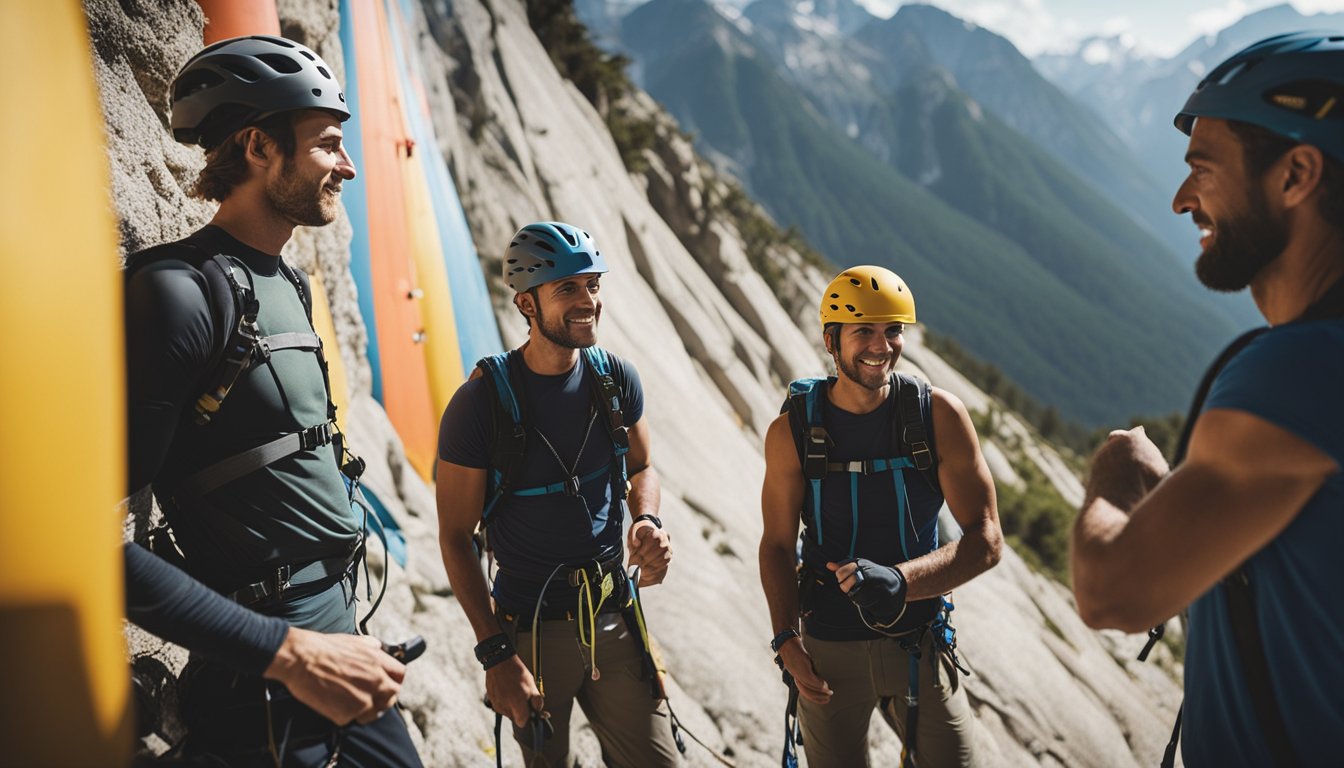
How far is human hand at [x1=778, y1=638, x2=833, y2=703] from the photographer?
170 inches

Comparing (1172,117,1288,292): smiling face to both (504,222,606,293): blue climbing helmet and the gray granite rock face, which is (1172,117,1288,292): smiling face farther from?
the gray granite rock face

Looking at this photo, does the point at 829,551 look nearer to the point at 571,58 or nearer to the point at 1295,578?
the point at 1295,578

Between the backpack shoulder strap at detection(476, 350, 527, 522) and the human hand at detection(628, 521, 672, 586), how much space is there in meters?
0.82

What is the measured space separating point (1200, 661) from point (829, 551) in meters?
2.29

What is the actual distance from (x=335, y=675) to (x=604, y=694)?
205 centimetres

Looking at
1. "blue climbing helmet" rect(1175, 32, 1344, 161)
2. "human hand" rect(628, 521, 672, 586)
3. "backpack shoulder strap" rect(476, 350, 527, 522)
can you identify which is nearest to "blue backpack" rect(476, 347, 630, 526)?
"backpack shoulder strap" rect(476, 350, 527, 522)

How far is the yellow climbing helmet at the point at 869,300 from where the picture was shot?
16.0 ft

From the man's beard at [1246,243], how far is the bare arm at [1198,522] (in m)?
0.57

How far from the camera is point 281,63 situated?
11.2ft

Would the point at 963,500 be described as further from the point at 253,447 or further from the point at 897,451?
the point at 253,447

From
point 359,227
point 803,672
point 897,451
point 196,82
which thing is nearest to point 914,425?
point 897,451

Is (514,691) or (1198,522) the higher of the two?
(1198,522)

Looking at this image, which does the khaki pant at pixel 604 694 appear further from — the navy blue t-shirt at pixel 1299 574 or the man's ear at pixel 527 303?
the navy blue t-shirt at pixel 1299 574

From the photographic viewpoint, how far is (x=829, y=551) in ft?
15.3
